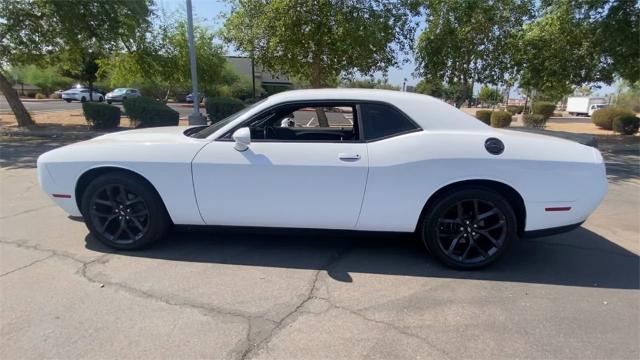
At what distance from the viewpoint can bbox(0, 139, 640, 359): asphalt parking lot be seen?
8.33 feet

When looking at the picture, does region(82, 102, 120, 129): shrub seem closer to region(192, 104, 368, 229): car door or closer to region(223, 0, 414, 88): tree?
region(223, 0, 414, 88): tree

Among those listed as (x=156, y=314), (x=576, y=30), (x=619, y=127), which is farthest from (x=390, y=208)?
(x=619, y=127)

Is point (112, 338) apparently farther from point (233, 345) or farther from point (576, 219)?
point (576, 219)

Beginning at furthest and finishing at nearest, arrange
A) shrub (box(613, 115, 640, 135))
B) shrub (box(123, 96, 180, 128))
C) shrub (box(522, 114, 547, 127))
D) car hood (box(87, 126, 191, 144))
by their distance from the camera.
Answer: shrub (box(522, 114, 547, 127))
shrub (box(613, 115, 640, 135))
shrub (box(123, 96, 180, 128))
car hood (box(87, 126, 191, 144))

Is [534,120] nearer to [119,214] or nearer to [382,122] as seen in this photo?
[382,122]

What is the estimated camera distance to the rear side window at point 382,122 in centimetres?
354

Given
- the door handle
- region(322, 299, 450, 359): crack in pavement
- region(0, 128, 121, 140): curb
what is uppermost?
the door handle

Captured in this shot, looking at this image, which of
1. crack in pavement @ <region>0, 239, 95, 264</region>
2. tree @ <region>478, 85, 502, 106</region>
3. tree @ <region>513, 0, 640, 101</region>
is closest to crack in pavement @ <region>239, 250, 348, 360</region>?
crack in pavement @ <region>0, 239, 95, 264</region>

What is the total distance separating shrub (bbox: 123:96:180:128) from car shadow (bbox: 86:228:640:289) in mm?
10807

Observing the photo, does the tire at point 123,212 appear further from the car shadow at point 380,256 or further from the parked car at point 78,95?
the parked car at point 78,95

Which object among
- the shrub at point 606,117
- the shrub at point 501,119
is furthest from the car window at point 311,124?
the shrub at point 606,117

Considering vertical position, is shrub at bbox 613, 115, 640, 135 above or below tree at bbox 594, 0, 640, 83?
below

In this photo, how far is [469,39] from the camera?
14203 mm

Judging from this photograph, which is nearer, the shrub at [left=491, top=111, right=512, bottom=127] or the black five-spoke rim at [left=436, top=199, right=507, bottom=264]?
the black five-spoke rim at [left=436, top=199, right=507, bottom=264]
